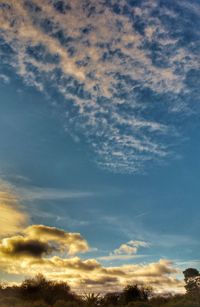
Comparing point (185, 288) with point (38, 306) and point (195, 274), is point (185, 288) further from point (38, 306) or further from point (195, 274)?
point (38, 306)

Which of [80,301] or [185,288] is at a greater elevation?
[185,288]

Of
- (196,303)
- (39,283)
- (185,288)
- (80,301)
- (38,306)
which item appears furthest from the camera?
(185,288)

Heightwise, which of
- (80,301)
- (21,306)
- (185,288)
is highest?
(185,288)

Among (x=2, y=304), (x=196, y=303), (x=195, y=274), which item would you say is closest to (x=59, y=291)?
(x=2, y=304)

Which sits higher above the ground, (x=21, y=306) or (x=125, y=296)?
(x=125, y=296)

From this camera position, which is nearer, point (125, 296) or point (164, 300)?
point (164, 300)

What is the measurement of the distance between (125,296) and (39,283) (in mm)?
18477

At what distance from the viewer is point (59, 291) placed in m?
68.0

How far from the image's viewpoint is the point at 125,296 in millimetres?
77812

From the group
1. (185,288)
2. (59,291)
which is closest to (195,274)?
(185,288)

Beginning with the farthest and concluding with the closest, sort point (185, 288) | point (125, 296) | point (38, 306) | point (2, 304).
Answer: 1. point (185, 288)
2. point (125, 296)
3. point (2, 304)
4. point (38, 306)

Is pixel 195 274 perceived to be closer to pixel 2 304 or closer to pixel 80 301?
pixel 80 301

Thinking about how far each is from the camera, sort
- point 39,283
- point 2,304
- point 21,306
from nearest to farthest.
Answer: point 21,306
point 2,304
point 39,283

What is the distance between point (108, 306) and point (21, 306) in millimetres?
29312
